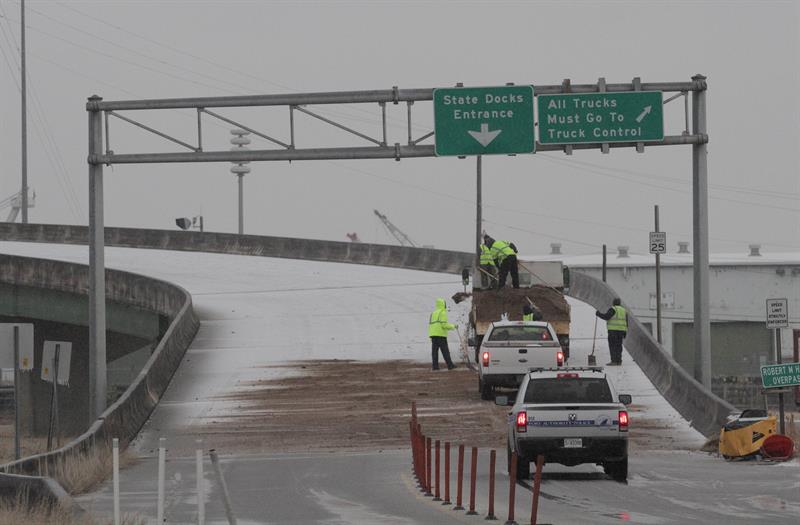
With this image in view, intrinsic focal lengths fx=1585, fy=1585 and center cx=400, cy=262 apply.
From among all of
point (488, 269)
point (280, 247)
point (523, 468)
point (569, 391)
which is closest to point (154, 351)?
point (488, 269)

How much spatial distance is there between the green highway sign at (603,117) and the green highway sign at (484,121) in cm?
46

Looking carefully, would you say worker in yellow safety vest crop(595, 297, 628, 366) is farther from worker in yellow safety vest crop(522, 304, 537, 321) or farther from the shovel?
worker in yellow safety vest crop(522, 304, 537, 321)

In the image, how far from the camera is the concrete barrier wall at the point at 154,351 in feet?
84.7

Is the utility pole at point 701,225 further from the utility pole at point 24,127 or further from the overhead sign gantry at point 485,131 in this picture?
the utility pole at point 24,127

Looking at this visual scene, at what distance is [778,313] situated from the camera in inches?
1185

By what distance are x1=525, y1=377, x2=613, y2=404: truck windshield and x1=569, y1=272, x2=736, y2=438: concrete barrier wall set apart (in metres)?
6.92

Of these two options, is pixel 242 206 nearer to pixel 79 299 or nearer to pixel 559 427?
pixel 79 299

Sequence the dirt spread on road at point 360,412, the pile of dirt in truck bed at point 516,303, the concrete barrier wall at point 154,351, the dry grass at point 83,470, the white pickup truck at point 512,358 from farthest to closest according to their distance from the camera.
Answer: the pile of dirt in truck bed at point 516,303 < the white pickup truck at point 512,358 < the dirt spread on road at point 360,412 < the concrete barrier wall at point 154,351 < the dry grass at point 83,470

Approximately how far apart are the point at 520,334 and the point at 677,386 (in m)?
3.57

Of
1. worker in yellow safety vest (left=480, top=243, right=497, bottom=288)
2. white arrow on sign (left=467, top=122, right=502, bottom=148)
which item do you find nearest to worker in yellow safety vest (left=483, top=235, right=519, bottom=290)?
worker in yellow safety vest (left=480, top=243, right=497, bottom=288)

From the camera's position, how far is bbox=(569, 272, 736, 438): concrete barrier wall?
2997 cm

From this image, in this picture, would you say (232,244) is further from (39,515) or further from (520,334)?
(39,515)

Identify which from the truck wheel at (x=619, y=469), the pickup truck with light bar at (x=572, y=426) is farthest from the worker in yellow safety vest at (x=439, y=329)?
the truck wheel at (x=619, y=469)

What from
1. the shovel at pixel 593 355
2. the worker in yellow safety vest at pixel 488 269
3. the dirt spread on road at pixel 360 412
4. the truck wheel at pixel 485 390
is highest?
the worker in yellow safety vest at pixel 488 269
